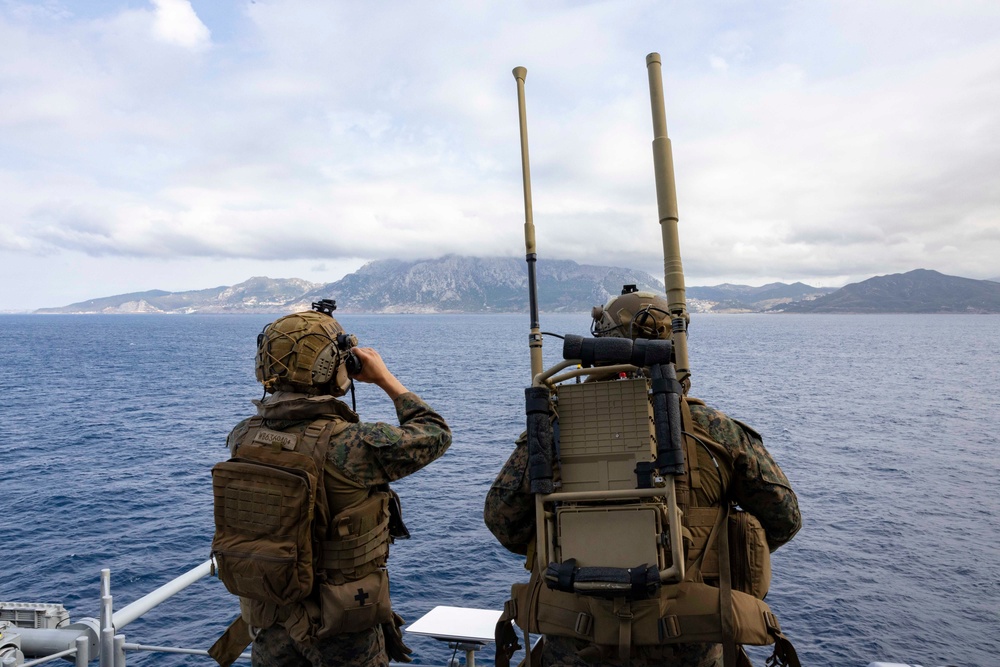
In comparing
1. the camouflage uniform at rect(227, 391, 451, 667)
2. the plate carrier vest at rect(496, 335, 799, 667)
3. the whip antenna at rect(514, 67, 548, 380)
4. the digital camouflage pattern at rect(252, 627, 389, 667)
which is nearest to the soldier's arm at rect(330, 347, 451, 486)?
the camouflage uniform at rect(227, 391, 451, 667)

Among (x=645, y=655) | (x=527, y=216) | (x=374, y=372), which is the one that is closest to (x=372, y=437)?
(x=374, y=372)

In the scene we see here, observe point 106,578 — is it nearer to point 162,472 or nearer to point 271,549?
point 271,549

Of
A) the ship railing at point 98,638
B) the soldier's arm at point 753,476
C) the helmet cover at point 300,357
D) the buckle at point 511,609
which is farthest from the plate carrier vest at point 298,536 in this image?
the soldier's arm at point 753,476

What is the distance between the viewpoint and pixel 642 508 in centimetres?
402

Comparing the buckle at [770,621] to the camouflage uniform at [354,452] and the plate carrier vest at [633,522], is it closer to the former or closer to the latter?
the plate carrier vest at [633,522]

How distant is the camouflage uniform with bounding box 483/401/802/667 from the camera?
4477mm

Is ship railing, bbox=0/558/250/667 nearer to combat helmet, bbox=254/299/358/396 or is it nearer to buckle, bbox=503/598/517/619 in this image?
combat helmet, bbox=254/299/358/396

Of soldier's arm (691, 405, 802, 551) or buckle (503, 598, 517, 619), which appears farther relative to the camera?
buckle (503, 598, 517, 619)

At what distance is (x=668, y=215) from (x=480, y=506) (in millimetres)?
29451

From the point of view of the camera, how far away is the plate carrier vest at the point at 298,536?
193 inches

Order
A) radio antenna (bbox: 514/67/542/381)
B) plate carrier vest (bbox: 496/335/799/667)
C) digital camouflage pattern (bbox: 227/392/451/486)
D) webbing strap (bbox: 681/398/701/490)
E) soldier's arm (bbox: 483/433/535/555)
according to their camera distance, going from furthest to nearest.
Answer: radio antenna (bbox: 514/67/542/381)
digital camouflage pattern (bbox: 227/392/451/486)
soldier's arm (bbox: 483/433/535/555)
webbing strap (bbox: 681/398/701/490)
plate carrier vest (bbox: 496/335/799/667)

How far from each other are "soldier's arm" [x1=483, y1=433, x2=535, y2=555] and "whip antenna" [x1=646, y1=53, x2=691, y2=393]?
141 cm

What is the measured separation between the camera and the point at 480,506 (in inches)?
1323

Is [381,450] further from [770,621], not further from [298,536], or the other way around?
[770,621]
